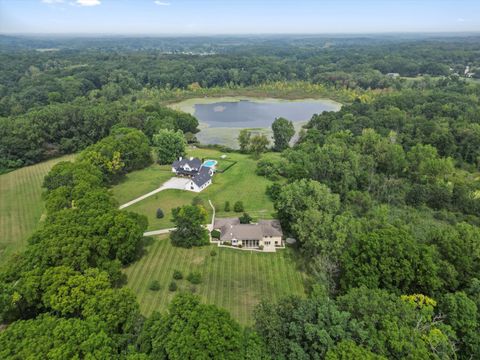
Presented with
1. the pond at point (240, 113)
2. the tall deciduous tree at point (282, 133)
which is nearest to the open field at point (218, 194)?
the tall deciduous tree at point (282, 133)

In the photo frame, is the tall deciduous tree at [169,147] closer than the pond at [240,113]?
Yes

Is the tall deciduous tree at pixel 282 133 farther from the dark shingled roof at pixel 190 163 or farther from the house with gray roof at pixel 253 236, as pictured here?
the house with gray roof at pixel 253 236

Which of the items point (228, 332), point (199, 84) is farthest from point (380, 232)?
point (199, 84)

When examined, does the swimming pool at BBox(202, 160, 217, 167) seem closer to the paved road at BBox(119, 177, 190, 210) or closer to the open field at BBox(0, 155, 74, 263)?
the paved road at BBox(119, 177, 190, 210)

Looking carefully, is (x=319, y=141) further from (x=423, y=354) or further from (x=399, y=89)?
(x=399, y=89)

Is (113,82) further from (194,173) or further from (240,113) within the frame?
(194,173)

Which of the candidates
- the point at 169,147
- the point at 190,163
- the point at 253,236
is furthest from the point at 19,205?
the point at 253,236
